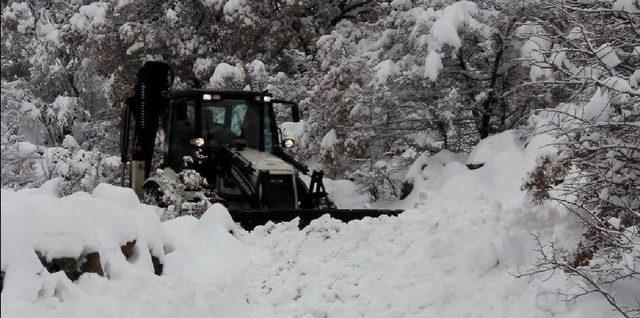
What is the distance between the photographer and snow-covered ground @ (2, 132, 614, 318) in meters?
4.08

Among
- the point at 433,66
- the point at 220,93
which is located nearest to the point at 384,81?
the point at 433,66

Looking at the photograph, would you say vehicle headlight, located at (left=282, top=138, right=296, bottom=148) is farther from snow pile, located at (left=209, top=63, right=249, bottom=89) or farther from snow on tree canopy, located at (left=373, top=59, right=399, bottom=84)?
snow pile, located at (left=209, top=63, right=249, bottom=89)

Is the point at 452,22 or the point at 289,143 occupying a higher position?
the point at 452,22

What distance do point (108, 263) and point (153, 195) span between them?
21.5 ft

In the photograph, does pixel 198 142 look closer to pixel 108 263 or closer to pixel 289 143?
pixel 289 143

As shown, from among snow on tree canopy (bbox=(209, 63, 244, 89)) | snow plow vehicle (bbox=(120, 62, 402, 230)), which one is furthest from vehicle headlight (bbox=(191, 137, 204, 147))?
snow on tree canopy (bbox=(209, 63, 244, 89))

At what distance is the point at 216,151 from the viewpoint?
37.0 feet

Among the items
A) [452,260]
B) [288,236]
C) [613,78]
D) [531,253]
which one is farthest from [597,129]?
[288,236]

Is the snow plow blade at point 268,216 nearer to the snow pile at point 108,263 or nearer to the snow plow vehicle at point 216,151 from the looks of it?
the snow plow vehicle at point 216,151

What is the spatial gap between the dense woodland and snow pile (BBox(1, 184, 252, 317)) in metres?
0.53

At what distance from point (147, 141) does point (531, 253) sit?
7595 millimetres

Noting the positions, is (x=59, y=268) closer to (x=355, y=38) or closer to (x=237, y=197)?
(x=237, y=197)

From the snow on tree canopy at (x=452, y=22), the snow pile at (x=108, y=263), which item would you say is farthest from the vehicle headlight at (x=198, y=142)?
the snow on tree canopy at (x=452, y=22)

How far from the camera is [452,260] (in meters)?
6.80
